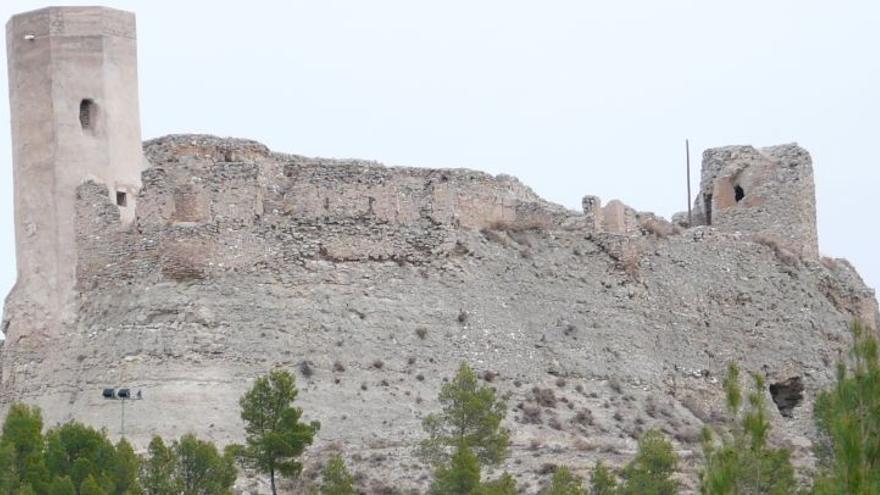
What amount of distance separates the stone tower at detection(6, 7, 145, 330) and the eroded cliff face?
39 cm

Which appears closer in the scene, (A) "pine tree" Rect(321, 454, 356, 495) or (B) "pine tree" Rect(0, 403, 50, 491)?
(B) "pine tree" Rect(0, 403, 50, 491)

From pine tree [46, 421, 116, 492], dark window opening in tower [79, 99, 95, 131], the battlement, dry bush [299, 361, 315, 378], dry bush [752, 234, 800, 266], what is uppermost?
the battlement

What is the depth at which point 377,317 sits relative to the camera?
5078 cm

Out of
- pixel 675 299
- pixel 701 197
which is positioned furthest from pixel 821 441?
pixel 701 197

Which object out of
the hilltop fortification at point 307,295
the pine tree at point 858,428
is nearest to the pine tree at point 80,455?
the hilltop fortification at point 307,295

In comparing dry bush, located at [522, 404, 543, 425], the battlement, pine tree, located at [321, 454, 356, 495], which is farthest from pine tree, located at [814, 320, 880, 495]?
the battlement

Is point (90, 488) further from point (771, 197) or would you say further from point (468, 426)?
point (771, 197)

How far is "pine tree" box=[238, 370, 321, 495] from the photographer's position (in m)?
45.0

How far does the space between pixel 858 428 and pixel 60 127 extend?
73.3 ft

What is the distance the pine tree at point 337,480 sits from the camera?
1727 inches

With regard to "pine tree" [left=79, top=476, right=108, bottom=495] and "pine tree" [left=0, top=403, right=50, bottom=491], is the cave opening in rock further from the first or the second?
"pine tree" [left=79, top=476, right=108, bottom=495]

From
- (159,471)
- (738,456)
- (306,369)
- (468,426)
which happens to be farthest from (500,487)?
(738,456)

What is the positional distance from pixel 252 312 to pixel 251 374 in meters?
1.43

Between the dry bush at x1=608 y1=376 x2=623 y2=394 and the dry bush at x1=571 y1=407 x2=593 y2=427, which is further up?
the dry bush at x1=608 y1=376 x2=623 y2=394
